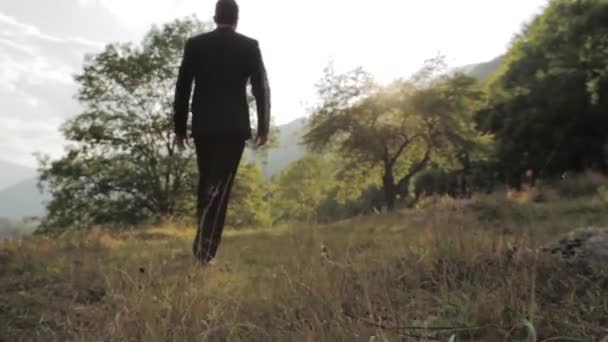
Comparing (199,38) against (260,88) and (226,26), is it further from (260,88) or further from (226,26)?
(260,88)

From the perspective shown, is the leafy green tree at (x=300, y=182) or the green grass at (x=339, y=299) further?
the leafy green tree at (x=300, y=182)

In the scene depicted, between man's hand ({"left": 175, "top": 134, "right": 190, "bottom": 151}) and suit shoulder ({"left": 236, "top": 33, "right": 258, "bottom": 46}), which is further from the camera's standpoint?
suit shoulder ({"left": 236, "top": 33, "right": 258, "bottom": 46})

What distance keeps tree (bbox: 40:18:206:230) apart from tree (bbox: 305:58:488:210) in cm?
828

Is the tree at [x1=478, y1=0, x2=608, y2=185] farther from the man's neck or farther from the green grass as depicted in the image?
the green grass

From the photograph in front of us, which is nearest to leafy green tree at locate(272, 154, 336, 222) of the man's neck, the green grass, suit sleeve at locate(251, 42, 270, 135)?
suit sleeve at locate(251, 42, 270, 135)

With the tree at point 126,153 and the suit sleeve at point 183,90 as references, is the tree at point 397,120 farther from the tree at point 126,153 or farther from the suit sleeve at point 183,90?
the suit sleeve at point 183,90

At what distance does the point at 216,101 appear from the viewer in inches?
196

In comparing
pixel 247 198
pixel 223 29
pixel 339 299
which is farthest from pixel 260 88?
pixel 247 198

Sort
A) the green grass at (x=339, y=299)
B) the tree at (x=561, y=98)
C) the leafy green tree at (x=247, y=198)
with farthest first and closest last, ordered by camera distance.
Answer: the leafy green tree at (x=247, y=198)
the tree at (x=561, y=98)
the green grass at (x=339, y=299)

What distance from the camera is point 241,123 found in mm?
5039

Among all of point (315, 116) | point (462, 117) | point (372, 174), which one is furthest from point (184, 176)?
point (462, 117)

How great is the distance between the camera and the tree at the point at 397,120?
2667 cm

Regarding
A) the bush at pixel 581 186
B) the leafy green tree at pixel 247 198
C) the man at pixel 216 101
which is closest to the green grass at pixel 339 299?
the man at pixel 216 101

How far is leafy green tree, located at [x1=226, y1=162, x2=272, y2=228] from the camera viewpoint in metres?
30.6
